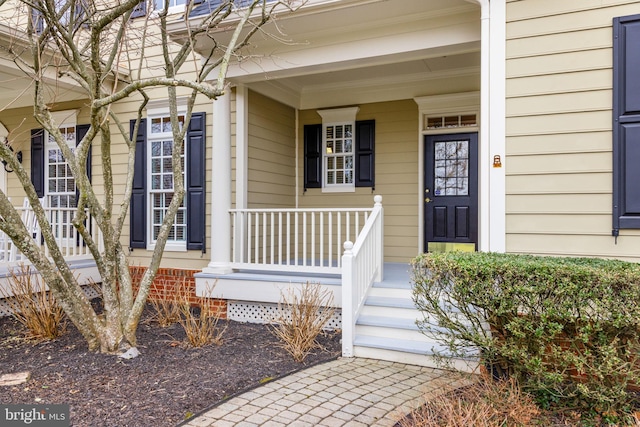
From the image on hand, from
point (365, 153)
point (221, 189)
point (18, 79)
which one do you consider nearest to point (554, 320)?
point (221, 189)

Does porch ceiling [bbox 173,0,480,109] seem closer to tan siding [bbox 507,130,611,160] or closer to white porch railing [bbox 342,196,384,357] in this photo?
tan siding [bbox 507,130,611,160]

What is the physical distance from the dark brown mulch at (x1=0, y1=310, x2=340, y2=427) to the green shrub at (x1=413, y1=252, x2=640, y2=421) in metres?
1.70

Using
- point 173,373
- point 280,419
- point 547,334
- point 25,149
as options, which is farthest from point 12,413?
point 25,149

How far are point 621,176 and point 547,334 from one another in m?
1.59

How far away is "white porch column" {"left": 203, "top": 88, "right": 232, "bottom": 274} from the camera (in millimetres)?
5879

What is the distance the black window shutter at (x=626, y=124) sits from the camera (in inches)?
142

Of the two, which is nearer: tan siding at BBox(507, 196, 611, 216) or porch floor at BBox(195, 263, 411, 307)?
tan siding at BBox(507, 196, 611, 216)

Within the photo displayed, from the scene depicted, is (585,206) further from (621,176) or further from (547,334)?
(547,334)

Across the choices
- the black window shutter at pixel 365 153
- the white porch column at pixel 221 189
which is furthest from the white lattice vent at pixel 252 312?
the black window shutter at pixel 365 153

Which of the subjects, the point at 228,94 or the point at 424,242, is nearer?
the point at 228,94

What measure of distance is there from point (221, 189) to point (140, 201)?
5.77 feet

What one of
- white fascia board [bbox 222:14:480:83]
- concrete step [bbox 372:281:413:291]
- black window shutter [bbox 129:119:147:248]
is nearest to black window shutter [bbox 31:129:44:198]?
black window shutter [bbox 129:119:147:248]

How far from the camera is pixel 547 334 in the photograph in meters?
2.94

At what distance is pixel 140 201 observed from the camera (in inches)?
272
